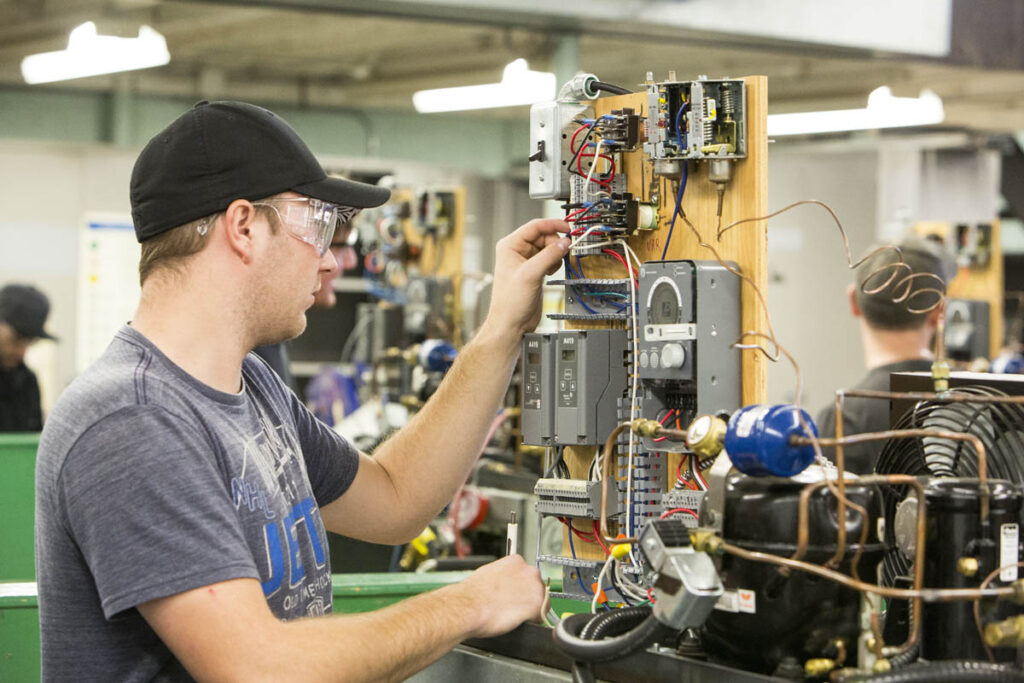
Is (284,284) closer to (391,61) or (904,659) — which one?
(904,659)

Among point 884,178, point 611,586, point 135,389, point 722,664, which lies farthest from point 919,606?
point 884,178

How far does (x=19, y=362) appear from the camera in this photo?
5352 mm

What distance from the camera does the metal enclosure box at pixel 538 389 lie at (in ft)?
6.56

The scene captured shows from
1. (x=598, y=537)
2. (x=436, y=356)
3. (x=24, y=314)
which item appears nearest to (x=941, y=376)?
(x=598, y=537)

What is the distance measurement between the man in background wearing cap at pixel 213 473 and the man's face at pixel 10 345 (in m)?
3.72

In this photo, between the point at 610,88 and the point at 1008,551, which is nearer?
the point at 1008,551

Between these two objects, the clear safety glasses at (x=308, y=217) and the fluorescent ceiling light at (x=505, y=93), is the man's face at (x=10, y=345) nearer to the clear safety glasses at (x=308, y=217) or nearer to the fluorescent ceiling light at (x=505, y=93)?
the fluorescent ceiling light at (x=505, y=93)

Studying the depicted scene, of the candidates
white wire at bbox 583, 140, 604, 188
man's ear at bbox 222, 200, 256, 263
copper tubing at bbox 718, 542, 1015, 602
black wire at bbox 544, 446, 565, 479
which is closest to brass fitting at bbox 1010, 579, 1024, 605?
copper tubing at bbox 718, 542, 1015, 602

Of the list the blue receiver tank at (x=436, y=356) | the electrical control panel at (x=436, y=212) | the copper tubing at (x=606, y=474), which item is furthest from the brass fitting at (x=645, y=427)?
the electrical control panel at (x=436, y=212)

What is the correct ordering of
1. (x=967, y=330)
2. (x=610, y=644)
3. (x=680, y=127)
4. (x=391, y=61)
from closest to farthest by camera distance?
(x=610, y=644), (x=680, y=127), (x=967, y=330), (x=391, y=61)

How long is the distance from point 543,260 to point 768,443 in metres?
0.75

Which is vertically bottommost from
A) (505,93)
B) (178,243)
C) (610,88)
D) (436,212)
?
(178,243)

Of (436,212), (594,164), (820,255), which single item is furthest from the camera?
(820,255)

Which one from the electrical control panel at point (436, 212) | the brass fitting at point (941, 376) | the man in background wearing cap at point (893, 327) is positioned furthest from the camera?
the electrical control panel at point (436, 212)
